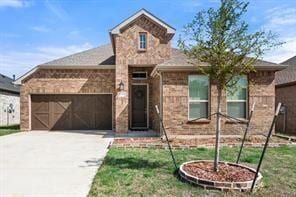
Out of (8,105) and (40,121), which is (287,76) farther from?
(8,105)

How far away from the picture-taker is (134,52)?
15633 mm

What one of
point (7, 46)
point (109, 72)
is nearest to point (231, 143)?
point (109, 72)

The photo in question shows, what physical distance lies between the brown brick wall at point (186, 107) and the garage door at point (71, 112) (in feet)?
18.3

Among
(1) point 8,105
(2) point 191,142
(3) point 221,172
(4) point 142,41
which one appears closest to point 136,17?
(4) point 142,41

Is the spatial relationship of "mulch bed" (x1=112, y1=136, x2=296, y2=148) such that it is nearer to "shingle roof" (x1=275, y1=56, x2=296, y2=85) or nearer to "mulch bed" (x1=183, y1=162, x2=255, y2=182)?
"mulch bed" (x1=183, y1=162, x2=255, y2=182)

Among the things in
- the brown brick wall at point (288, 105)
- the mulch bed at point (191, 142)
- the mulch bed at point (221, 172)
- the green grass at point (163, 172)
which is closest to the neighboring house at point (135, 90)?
the mulch bed at point (191, 142)

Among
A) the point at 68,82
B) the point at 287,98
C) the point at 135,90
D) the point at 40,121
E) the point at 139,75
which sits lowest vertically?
the point at 40,121

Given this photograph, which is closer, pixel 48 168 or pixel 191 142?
pixel 48 168

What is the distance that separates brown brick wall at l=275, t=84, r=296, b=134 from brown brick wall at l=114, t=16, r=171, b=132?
24.4ft

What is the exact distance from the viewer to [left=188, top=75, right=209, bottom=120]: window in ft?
43.2

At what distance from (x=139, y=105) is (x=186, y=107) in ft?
15.6

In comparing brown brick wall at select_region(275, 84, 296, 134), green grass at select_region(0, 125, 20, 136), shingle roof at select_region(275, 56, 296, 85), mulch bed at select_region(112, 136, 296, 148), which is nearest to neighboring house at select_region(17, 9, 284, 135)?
green grass at select_region(0, 125, 20, 136)

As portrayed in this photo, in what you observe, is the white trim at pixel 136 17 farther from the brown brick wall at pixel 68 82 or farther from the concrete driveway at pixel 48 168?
the concrete driveway at pixel 48 168

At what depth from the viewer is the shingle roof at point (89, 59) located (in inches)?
674
